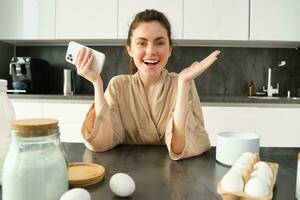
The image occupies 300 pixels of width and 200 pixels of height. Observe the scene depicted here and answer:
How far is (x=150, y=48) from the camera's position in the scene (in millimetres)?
1145

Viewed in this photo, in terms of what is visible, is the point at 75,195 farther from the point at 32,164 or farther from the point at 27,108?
the point at 27,108

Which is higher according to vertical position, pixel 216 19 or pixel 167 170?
pixel 216 19

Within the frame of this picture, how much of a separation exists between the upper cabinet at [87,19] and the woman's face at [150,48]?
53.1 inches

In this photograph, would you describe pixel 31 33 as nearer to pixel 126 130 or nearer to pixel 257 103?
pixel 126 130

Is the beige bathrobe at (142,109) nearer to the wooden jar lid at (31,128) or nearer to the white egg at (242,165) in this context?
the white egg at (242,165)

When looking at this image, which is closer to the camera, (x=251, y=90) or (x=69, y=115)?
(x=69, y=115)

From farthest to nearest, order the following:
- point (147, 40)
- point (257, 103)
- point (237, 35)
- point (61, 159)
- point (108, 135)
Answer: point (237, 35), point (257, 103), point (147, 40), point (108, 135), point (61, 159)

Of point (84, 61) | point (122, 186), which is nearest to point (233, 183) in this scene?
point (122, 186)

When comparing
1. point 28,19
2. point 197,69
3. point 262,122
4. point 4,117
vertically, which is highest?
point 28,19

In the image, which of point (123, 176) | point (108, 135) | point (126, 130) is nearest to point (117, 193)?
point (123, 176)

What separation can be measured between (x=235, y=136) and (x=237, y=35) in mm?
1758

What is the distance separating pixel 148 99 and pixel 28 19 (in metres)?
1.82

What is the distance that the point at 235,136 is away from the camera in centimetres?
87

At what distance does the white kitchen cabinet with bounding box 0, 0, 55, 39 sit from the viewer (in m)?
2.51
